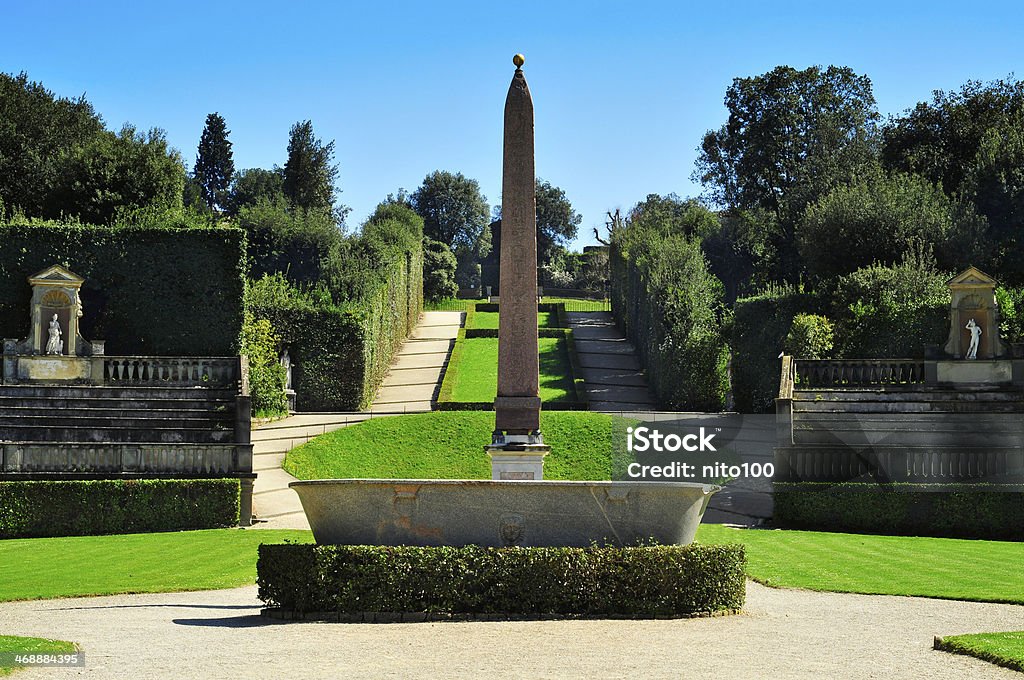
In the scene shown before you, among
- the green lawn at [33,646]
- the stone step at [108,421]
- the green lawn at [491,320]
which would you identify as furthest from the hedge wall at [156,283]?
the green lawn at [491,320]

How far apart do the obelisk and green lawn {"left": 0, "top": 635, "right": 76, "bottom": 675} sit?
28.0 feet

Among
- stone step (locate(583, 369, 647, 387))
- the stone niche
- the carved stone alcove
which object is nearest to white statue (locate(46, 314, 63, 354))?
the stone niche

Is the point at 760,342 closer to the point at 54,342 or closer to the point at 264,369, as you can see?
the point at 264,369

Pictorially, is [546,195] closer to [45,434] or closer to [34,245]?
[34,245]

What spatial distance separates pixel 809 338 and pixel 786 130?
2736 centimetres

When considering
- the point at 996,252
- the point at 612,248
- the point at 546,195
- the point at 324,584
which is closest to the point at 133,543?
the point at 324,584

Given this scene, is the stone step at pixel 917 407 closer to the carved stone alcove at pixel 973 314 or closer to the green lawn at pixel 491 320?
the carved stone alcove at pixel 973 314

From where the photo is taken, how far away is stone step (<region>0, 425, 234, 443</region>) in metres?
24.4

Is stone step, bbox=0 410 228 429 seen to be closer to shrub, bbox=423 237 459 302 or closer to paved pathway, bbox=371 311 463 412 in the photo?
paved pathway, bbox=371 311 463 412

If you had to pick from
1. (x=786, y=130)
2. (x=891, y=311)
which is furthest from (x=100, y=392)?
(x=786, y=130)

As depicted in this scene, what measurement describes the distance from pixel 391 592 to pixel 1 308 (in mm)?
22834

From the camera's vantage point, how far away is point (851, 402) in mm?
26500

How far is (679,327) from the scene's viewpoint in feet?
118

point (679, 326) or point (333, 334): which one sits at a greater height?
point (679, 326)
